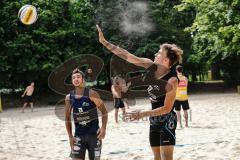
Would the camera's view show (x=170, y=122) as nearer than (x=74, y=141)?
Yes

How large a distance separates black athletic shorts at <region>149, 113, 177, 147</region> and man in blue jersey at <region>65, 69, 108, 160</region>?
27.2 inches

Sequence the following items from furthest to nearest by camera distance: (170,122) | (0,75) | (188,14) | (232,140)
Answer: (188,14)
(0,75)
(232,140)
(170,122)

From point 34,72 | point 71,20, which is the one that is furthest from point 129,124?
point 71,20

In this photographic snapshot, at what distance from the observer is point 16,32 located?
78.6 feet

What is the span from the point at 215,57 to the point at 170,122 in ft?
75.7

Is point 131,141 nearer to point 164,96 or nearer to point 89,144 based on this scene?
point 89,144

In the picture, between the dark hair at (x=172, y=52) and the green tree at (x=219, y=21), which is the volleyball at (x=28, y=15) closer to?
the green tree at (x=219, y=21)

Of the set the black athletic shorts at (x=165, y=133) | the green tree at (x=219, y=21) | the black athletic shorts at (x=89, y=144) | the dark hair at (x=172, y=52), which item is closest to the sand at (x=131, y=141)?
the black athletic shorts at (x=89, y=144)

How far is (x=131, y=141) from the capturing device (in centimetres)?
889

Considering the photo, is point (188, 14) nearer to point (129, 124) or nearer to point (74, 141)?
point (129, 124)

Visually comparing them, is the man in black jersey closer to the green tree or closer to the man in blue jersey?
the man in blue jersey

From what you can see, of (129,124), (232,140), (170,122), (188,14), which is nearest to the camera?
(170,122)

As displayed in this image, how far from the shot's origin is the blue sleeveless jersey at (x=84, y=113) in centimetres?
475

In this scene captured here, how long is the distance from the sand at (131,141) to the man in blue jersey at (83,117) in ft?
7.55
